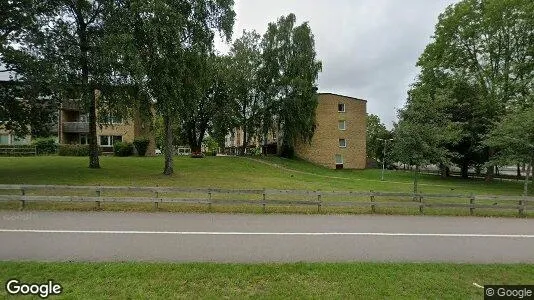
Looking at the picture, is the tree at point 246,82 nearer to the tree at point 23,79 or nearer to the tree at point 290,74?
the tree at point 290,74

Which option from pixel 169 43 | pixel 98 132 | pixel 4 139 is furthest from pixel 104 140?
pixel 169 43

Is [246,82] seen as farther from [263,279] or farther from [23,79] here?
[263,279]

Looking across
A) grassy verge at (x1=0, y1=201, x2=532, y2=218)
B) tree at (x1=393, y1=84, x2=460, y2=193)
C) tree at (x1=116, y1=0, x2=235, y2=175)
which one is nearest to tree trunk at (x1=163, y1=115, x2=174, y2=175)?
tree at (x1=116, y1=0, x2=235, y2=175)

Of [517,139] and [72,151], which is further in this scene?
[72,151]

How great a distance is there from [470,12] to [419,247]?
34071 mm

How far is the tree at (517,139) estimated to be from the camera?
1922 cm

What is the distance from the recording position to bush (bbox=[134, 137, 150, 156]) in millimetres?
38500

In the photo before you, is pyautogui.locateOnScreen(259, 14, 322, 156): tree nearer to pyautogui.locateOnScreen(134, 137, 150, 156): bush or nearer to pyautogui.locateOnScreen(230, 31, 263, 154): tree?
pyautogui.locateOnScreen(230, 31, 263, 154): tree

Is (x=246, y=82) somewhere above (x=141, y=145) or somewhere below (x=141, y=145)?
above

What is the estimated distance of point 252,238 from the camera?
859cm

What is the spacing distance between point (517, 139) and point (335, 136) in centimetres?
2697

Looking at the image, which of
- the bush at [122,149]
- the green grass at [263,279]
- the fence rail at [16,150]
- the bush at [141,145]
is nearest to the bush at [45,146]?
the fence rail at [16,150]

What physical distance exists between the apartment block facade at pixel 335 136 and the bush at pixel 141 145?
1853 centimetres

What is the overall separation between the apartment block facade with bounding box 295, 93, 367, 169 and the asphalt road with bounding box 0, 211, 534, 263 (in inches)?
1305
